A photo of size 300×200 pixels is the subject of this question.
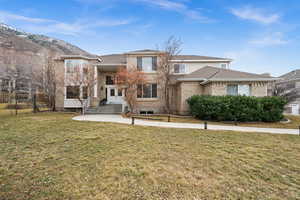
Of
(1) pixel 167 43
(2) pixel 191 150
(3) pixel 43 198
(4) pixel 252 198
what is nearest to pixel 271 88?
(1) pixel 167 43

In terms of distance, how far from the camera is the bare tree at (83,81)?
1500 centimetres

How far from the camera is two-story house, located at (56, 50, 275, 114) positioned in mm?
14156

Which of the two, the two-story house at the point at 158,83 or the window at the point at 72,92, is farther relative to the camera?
the window at the point at 72,92

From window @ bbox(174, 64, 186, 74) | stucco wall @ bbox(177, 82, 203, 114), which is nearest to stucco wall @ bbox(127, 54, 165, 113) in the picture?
stucco wall @ bbox(177, 82, 203, 114)

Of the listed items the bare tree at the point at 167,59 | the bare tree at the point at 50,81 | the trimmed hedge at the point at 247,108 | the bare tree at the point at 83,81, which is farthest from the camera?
the bare tree at the point at 50,81

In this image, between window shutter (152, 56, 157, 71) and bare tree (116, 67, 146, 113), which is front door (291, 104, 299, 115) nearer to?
window shutter (152, 56, 157, 71)

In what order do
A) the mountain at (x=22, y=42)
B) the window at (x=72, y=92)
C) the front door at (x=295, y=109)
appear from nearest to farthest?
the window at (x=72, y=92) → the front door at (x=295, y=109) → the mountain at (x=22, y=42)

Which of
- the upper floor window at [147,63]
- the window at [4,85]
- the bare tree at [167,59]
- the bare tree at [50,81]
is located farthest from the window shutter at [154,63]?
the window at [4,85]

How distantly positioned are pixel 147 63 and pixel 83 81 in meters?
7.78

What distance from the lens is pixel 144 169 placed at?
377 centimetres

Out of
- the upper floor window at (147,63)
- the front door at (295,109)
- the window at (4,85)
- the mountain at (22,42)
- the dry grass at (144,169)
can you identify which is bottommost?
the dry grass at (144,169)

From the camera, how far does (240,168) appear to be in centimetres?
395

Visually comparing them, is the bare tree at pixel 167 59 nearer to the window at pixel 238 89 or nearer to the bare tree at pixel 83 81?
the window at pixel 238 89

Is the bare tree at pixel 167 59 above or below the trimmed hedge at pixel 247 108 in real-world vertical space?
above
